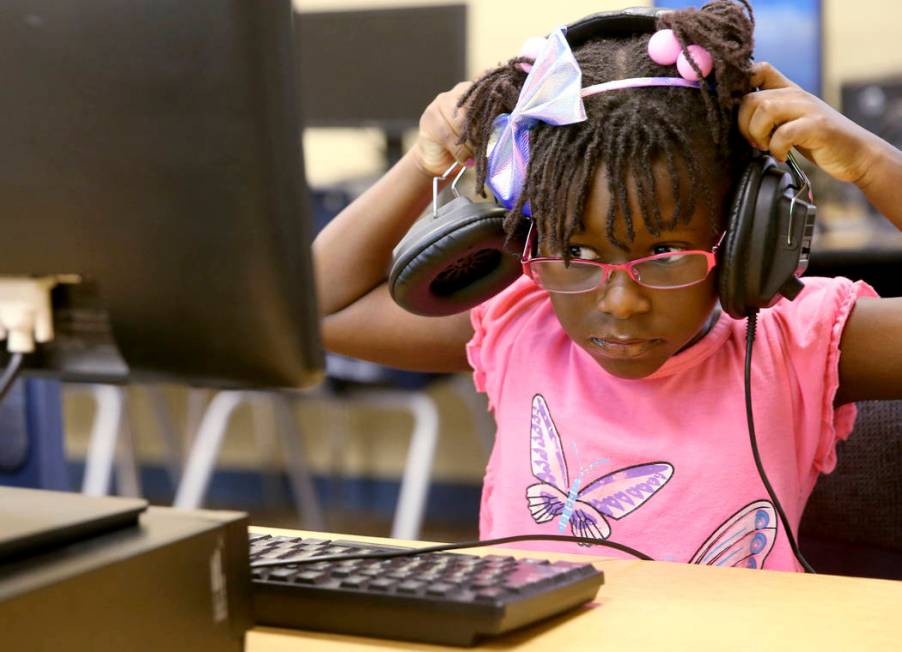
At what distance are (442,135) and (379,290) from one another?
228 millimetres

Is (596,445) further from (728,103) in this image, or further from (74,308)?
(74,308)

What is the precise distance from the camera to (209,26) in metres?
0.55

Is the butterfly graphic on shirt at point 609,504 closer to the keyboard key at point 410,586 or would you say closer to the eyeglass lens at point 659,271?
the eyeglass lens at point 659,271

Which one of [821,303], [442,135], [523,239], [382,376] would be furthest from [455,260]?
[382,376]

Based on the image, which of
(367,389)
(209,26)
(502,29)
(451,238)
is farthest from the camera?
(502,29)

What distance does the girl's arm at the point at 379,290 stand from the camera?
1282 millimetres

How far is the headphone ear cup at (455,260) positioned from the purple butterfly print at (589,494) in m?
0.18

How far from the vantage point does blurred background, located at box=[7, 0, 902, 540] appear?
2898 mm

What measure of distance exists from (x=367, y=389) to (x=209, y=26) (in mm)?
2357

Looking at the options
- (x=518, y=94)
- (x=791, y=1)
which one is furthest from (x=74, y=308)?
(x=791, y=1)

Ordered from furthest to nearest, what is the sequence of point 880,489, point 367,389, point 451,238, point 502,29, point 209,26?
point 502,29, point 367,389, point 880,489, point 451,238, point 209,26

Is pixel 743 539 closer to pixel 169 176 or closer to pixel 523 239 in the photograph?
pixel 523 239

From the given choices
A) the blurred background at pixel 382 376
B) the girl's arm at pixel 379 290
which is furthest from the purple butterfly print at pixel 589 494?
the blurred background at pixel 382 376

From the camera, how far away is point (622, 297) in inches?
38.6
